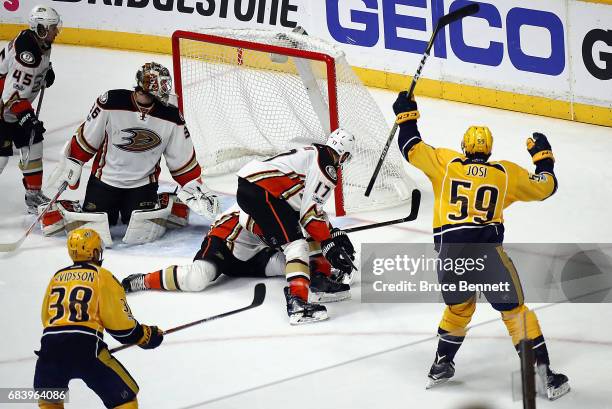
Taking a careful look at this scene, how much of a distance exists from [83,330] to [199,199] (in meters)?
2.33

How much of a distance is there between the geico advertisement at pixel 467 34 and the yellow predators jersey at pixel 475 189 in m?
3.19

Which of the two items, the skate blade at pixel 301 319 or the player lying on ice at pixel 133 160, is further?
the player lying on ice at pixel 133 160

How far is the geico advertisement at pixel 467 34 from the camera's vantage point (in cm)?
750

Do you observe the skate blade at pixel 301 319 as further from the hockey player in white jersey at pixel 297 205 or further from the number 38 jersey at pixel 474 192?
the number 38 jersey at pixel 474 192

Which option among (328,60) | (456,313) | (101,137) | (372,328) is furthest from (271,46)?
(456,313)

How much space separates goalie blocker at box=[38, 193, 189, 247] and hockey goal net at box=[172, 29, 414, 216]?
790 mm

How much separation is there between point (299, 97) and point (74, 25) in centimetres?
324

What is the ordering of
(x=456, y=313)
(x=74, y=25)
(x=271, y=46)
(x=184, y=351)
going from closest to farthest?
1. (x=456, y=313)
2. (x=184, y=351)
3. (x=271, y=46)
4. (x=74, y=25)

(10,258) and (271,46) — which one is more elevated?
(271,46)

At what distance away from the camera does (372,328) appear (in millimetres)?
4945

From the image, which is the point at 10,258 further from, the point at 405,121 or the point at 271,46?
the point at 405,121

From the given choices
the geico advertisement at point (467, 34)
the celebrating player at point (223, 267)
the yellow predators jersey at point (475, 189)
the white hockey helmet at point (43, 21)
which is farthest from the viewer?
the geico advertisement at point (467, 34)

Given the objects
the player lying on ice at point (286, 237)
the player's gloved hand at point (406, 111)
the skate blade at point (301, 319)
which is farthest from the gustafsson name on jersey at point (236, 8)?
the skate blade at point (301, 319)

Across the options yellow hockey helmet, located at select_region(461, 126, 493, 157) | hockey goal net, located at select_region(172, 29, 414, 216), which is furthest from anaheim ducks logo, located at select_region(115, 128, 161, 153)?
yellow hockey helmet, located at select_region(461, 126, 493, 157)
